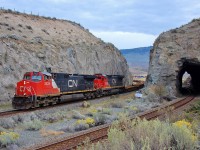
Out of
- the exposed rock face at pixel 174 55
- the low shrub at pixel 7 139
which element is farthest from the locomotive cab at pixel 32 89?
the exposed rock face at pixel 174 55

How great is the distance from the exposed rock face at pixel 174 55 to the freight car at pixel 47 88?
8.24 m

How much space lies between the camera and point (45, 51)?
123ft

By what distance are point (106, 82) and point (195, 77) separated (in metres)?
20.4

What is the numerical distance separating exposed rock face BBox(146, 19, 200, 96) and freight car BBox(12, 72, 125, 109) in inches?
324

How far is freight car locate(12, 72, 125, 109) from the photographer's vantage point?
22.7 metres

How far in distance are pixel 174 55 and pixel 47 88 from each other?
18.5 meters

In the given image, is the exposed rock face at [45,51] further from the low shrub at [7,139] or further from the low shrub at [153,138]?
the low shrub at [153,138]

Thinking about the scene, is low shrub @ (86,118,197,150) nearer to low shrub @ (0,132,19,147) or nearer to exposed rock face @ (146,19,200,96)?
low shrub @ (0,132,19,147)

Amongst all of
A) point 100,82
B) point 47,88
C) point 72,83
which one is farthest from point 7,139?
point 100,82

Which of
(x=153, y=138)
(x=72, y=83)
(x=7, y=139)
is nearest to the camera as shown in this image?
(x=153, y=138)

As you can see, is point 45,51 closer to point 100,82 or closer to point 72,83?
point 100,82

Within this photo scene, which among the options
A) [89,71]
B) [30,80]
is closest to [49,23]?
[89,71]

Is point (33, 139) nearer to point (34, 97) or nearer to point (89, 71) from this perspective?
point (34, 97)

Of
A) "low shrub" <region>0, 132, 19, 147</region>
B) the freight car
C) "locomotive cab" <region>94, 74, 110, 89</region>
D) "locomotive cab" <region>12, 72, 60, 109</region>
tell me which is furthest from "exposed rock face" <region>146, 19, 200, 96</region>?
"low shrub" <region>0, 132, 19, 147</region>
